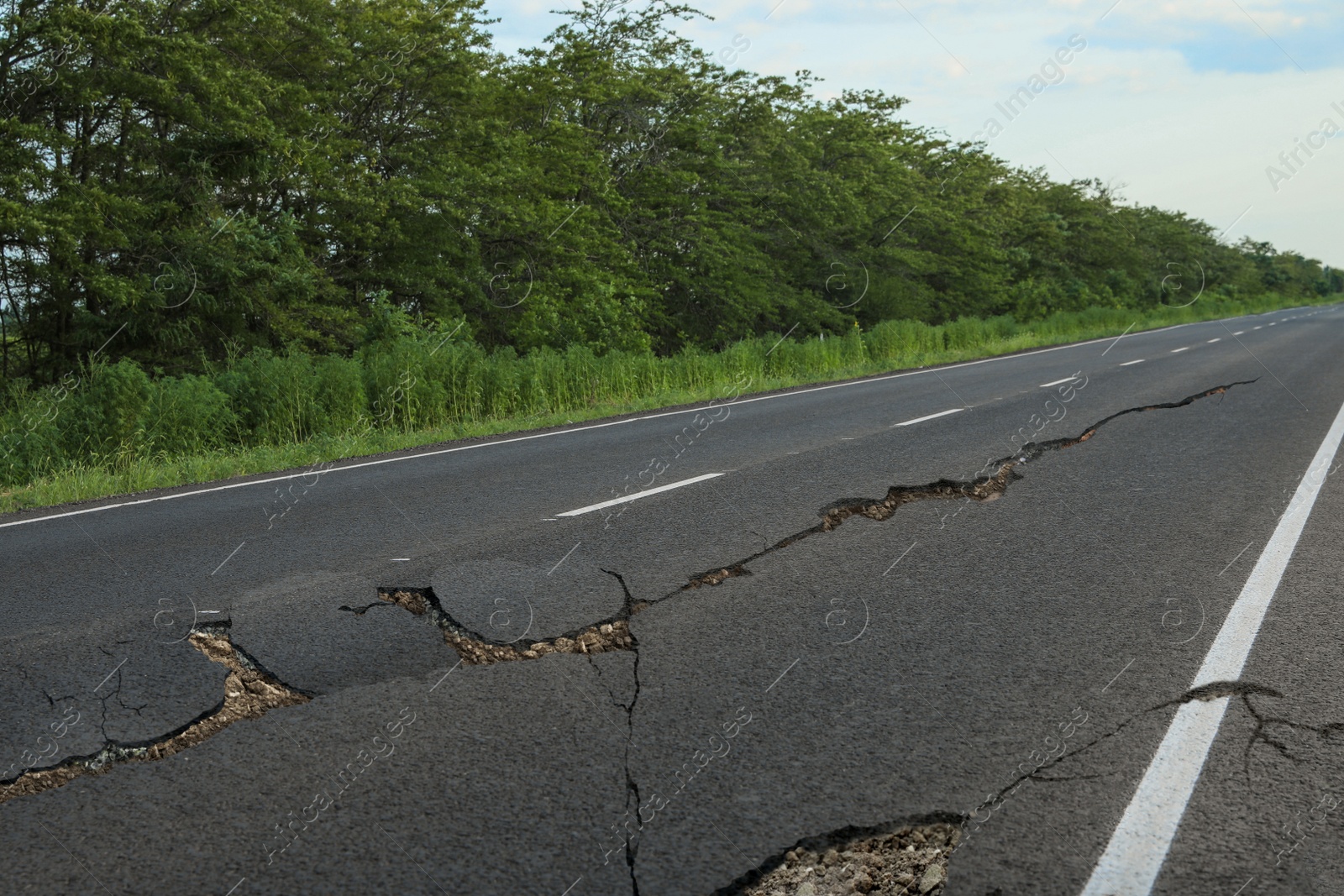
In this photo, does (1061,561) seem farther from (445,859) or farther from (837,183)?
(837,183)

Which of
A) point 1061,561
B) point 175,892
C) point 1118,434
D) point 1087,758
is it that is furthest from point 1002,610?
point 1118,434

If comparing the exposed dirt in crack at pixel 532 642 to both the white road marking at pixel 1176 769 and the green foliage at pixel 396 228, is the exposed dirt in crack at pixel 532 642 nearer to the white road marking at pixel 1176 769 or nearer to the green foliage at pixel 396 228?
the white road marking at pixel 1176 769

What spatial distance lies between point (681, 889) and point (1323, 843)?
180 cm

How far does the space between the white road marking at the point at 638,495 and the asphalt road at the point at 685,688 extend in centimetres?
9

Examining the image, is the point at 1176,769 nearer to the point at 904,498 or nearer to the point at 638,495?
the point at 904,498

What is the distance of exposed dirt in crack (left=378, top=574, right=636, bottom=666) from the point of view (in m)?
4.34

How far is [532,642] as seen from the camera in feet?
14.7

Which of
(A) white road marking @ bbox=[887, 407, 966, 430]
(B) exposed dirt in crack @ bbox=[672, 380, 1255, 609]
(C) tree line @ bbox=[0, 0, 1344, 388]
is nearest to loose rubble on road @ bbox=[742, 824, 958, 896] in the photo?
(B) exposed dirt in crack @ bbox=[672, 380, 1255, 609]

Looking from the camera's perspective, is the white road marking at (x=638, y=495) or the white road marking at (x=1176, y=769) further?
the white road marking at (x=638, y=495)

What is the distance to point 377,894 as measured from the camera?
2594 millimetres

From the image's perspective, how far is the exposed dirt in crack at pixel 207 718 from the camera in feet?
10.9

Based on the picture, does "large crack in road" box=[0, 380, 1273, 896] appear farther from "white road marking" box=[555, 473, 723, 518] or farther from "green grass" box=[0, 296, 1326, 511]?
"green grass" box=[0, 296, 1326, 511]

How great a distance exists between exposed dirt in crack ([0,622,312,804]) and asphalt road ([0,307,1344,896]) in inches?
1.9

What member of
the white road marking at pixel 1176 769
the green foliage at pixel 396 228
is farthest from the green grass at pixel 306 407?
the white road marking at pixel 1176 769
